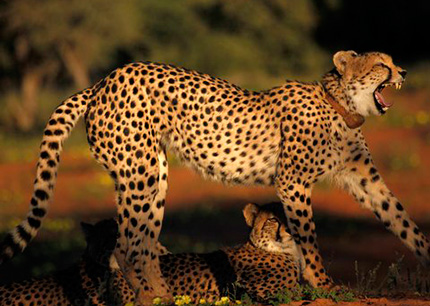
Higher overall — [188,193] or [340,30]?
[340,30]

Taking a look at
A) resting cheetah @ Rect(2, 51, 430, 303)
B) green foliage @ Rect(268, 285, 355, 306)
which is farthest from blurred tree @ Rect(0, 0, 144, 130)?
green foliage @ Rect(268, 285, 355, 306)

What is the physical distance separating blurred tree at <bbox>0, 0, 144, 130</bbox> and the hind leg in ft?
58.8

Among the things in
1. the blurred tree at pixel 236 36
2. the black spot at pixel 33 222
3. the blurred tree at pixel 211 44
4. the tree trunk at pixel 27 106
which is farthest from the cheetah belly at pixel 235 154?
the blurred tree at pixel 236 36

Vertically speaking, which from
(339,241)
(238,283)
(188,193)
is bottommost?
(238,283)

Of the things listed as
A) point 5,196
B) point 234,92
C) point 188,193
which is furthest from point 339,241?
point 5,196

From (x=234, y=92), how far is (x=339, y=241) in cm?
555

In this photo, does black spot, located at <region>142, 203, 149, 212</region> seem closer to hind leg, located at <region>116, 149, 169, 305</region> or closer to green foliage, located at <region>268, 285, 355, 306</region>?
hind leg, located at <region>116, 149, 169, 305</region>

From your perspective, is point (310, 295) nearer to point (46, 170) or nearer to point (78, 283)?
point (78, 283)

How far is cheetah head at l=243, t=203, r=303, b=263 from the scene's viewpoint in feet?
21.4

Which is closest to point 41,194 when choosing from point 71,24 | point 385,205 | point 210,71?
point 385,205

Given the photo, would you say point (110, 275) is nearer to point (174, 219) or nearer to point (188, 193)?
point (174, 219)

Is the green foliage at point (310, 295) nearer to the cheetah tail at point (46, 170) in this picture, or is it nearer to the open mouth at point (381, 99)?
the open mouth at point (381, 99)

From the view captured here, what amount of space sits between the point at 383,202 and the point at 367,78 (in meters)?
0.87

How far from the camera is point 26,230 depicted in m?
5.61
